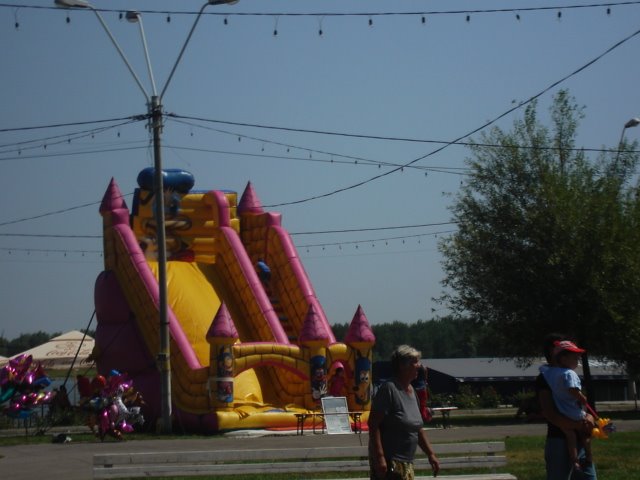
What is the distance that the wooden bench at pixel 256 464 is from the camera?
10.6m

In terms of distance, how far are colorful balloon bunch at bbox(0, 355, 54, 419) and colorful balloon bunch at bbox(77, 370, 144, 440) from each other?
94cm

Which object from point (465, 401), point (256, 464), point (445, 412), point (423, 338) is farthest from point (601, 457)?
point (423, 338)

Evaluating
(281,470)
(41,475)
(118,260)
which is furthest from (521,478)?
(118,260)

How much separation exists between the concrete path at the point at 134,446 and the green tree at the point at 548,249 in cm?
592

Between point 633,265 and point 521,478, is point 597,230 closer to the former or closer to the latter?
point 633,265

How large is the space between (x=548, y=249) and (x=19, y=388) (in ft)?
48.3

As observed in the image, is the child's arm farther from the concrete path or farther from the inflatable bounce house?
the inflatable bounce house

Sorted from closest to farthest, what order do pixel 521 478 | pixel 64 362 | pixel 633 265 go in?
pixel 521 478
pixel 633 265
pixel 64 362

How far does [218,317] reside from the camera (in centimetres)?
2300

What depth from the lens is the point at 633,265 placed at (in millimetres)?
27812

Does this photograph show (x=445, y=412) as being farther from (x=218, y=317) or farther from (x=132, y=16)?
(x=132, y=16)

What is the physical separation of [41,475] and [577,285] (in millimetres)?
17651

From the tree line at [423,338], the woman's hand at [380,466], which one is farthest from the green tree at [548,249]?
the tree line at [423,338]

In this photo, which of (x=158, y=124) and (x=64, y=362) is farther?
(x=64, y=362)
